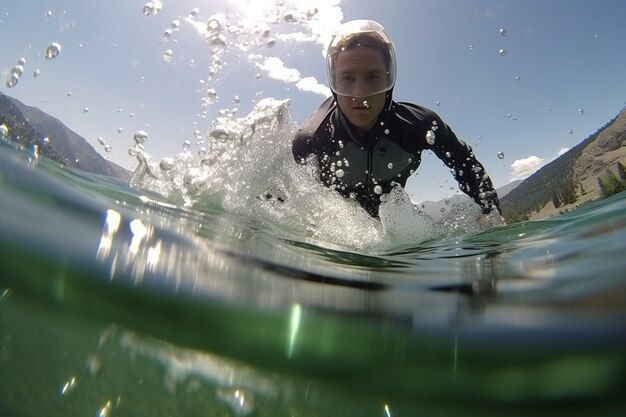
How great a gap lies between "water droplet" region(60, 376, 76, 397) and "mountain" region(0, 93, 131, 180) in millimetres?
3106

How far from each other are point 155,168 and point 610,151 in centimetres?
781

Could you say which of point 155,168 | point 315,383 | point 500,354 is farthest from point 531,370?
point 155,168

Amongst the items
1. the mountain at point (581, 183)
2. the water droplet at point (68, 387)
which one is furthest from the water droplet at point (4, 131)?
the mountain at point (581, 183)

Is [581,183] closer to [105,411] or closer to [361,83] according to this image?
[361,83]

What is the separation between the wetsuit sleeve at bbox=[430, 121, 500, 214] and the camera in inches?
184

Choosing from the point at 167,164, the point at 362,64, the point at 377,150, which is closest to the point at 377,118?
the point at 377,150

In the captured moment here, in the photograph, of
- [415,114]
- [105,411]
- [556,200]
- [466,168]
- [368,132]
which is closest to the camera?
[105,411]

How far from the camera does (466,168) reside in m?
4.84

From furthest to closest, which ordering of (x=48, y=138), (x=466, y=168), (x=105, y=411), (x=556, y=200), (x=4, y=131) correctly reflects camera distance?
(x=556, y=200), (x=466, y=168), (x=48, y=138), (x=4, y=131), (x=105, y=411)

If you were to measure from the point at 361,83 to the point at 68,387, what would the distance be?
4028mm

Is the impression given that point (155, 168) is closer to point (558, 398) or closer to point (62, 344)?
point (62, 344)

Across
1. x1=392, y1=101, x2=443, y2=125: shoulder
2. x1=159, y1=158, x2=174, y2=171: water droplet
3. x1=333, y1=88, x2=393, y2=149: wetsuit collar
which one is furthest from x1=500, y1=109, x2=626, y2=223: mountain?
x1=159, y1=158, x2=174, y2=171: water droplet

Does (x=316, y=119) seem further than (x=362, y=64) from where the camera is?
Yes

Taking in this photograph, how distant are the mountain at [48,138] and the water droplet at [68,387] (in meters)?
3.11
